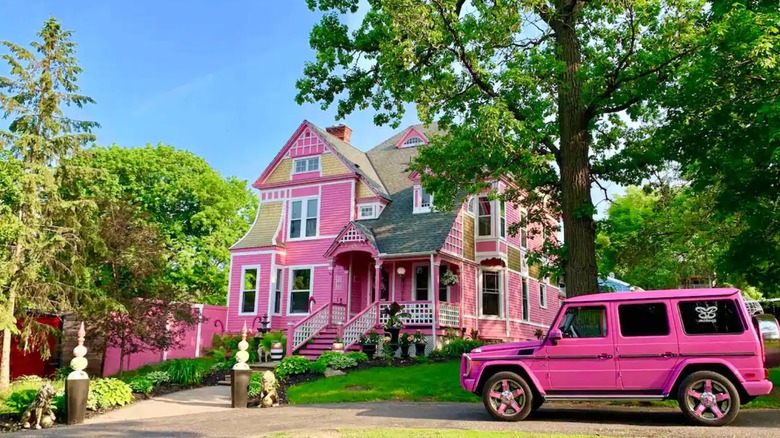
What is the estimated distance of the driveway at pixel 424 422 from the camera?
7879 millimetres

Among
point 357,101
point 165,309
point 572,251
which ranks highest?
point 357,101

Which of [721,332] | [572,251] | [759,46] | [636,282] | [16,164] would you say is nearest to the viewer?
[721,332]

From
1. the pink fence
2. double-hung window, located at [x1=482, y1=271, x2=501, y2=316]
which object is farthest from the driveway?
double-hung window, located at [x1=482, y1=271, x2=501, y2=316]

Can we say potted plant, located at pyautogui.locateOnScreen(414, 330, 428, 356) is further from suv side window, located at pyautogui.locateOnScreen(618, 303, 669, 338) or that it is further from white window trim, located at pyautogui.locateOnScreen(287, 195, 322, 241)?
suv side window, located at pyautogui.locateOnScreen(618, 303, 669, 338)

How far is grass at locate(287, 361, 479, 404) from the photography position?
41.0 feet

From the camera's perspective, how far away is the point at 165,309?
54.4 feet

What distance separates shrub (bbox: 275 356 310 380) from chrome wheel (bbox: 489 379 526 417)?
788 centimetres

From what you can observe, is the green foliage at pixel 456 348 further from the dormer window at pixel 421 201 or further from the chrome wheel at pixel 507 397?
the chrome wheel at pixel 507 397

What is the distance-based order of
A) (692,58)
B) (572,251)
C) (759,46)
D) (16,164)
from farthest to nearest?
(16,164) → (572,251) → (692,58) → (759,46)

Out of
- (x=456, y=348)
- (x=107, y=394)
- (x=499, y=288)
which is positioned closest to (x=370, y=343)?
A: (x=456, y=348)

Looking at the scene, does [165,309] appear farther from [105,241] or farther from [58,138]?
[58,138]

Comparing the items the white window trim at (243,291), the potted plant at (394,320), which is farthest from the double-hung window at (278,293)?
the potted plant at (394,320)

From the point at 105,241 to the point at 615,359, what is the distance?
13.6m

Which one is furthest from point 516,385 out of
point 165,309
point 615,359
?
point 165,309
